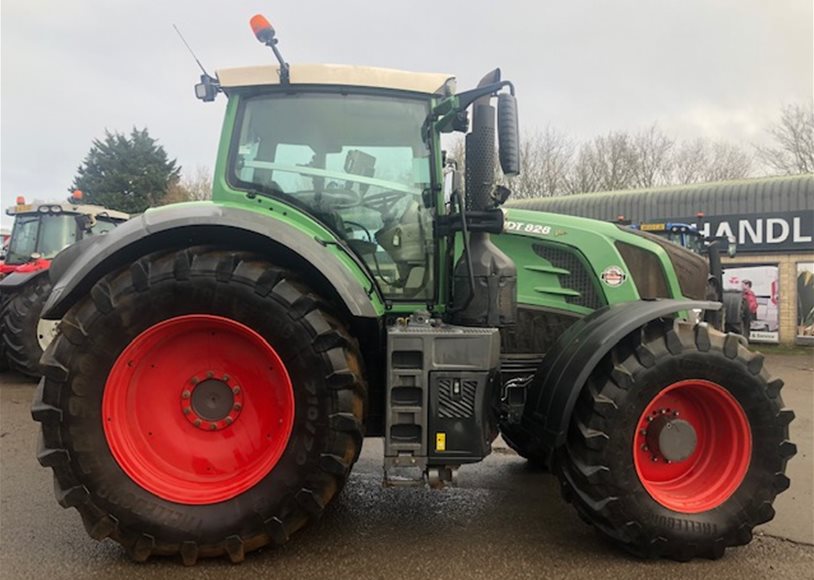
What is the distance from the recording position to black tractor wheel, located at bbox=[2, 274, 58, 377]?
754 centimetres

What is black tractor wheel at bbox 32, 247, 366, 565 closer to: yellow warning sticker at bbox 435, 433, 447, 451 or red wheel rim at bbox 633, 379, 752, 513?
yellow warning sticker at bbox 435, 433, 447, 451

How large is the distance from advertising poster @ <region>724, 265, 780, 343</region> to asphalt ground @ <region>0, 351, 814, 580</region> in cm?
1077

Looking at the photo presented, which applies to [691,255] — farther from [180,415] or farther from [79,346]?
[79,346]

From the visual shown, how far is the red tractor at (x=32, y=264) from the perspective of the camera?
24.8 ft

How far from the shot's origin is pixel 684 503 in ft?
10.2

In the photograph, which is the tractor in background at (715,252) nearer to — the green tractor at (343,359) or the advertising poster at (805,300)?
the advertising poster at (805,300)

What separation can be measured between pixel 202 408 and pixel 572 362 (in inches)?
73.9

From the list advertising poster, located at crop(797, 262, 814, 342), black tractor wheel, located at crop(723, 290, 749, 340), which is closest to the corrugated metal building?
advertising poster, located at crop(797, 262, 814, 342)

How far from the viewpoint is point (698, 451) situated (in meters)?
3.25

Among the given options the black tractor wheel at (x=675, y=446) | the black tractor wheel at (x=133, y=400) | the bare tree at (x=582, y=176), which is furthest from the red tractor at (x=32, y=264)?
the bare tree at (x=582, y=176)

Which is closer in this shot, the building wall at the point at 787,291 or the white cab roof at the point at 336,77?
the white cab roof at the point at 336,77

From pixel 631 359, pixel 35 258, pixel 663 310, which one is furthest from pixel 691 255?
pixel 35 258

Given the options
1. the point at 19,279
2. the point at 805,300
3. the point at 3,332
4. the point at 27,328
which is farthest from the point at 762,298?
the point at 3,332

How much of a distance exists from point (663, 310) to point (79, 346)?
285 centimetres
